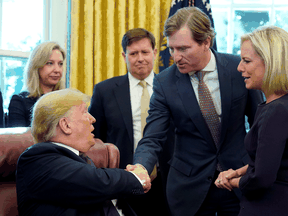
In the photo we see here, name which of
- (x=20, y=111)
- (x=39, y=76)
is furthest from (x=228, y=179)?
(x=39, y=76)

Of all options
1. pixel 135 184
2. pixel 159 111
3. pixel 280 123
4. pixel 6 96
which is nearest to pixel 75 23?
pixel 6 96

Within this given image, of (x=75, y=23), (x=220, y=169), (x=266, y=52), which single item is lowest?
(x=220, y=169)

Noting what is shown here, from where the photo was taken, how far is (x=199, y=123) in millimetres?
1715

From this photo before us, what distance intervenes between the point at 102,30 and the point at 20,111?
139 centimetres

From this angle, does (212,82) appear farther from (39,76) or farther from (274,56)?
(39,76)

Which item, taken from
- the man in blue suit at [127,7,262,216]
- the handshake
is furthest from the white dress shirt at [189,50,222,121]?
the handshake

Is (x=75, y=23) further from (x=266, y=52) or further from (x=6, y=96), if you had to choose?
(x=266, y=52)

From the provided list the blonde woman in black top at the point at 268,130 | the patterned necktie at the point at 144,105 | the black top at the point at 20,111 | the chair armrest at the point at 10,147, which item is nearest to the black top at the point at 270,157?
the blonde woman in black top at the point at 268,130

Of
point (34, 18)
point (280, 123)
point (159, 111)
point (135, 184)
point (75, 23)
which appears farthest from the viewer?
point (34, 18)

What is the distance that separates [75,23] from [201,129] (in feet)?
6.96

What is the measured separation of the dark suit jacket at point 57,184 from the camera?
1.24 meters

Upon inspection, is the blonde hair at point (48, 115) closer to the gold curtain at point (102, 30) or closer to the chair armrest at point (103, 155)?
the chair armrest at point (103, 155)

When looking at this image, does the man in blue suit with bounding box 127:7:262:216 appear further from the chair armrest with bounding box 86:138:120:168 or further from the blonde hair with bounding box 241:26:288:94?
the blonde hair with bounding box 241:26:288:94

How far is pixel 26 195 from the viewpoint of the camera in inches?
50.1
